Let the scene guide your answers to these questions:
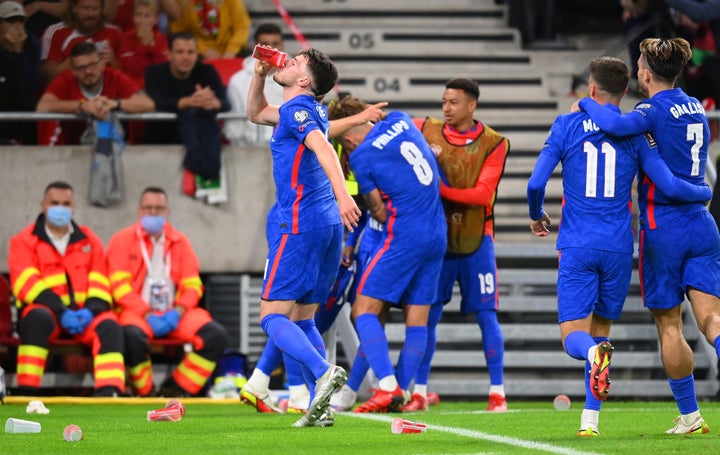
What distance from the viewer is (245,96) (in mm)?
13375

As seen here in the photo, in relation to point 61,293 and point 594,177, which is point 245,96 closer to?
point 61,293

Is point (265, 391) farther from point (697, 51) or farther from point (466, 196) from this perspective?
point (697, 51)

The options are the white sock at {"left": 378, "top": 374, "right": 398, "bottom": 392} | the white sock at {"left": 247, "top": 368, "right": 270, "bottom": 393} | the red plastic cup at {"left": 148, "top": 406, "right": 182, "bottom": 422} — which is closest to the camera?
the red plastic cup at {"left": 148, "top": 406, "right": 182, "bottom": 422}

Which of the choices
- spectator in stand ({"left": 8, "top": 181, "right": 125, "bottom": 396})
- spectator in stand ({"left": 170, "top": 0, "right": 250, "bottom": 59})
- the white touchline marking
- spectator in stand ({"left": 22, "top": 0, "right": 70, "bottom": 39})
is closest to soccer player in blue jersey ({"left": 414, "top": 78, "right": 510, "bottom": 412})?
the white touchline marking

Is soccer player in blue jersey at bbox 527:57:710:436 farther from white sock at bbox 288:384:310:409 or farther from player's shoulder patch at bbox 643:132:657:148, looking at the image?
white sock at bbox 288:384:310:409

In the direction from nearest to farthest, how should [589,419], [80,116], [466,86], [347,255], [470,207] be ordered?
1. [589,419]
2. [466,86]
3. [470,207]
4. [347,255]
5. [80,116]

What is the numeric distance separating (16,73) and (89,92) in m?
0.73

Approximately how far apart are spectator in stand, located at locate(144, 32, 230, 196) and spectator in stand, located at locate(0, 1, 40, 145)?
1113 millimetres

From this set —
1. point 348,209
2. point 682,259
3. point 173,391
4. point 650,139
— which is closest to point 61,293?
point 173,391

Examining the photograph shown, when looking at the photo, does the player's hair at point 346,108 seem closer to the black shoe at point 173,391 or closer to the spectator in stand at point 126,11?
the black shoe at point 173,391

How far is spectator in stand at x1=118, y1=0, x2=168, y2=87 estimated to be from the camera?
13883 millimetres

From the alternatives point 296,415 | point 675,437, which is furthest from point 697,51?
point 675,437

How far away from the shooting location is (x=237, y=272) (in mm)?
13070

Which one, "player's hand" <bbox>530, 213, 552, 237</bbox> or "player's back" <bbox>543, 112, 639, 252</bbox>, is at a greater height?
"player's back" <bbox>543, 112, 639, 252</bbox>
